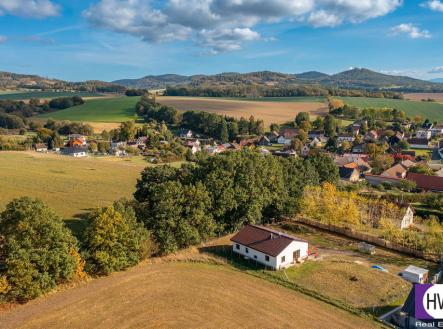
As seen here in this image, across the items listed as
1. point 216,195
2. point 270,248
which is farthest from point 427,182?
point 216,195

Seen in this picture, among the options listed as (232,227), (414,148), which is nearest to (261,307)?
(232,227)

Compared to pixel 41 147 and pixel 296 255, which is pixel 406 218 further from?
pixel 41 147

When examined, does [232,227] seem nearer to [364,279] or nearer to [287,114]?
[364,279]

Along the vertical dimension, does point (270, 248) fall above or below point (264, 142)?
below

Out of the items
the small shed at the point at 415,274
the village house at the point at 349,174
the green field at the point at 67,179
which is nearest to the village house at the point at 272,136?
the village house at the point at 349,174

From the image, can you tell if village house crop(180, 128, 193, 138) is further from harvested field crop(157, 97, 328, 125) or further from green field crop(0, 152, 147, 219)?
green field crop(0, 152, 147, 219)

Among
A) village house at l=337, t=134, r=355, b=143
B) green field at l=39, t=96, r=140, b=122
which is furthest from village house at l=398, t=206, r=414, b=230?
green field at l=39, t=96, r=140, b=122
